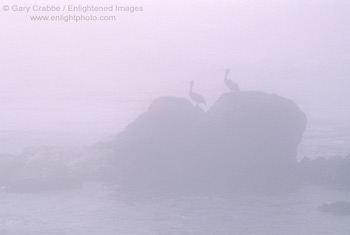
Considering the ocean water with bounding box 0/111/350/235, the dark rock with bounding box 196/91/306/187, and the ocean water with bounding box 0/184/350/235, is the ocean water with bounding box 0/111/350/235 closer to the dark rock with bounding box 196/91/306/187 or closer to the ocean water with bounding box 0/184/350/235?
the ocean water with bounding box 0/184/350/235

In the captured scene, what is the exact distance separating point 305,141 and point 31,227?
2760 mm

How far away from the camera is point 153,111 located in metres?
8.03

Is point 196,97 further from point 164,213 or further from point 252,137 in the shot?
point 164,213

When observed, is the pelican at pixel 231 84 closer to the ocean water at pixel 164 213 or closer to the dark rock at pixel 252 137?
the dark rock at pixel 252 137

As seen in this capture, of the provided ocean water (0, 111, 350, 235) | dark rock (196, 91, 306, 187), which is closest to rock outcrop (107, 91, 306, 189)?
dark rock (196, 91, 306, 187)

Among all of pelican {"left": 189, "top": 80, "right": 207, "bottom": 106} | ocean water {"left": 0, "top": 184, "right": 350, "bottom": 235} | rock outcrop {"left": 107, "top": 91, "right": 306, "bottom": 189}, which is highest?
pelican {"left": 189, "top": 80, "right": 207, "bottom": 106}

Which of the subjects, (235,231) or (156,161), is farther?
(156,161)

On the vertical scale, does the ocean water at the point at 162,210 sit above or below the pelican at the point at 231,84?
below

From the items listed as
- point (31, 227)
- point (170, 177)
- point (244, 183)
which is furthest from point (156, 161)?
point (31, 227)

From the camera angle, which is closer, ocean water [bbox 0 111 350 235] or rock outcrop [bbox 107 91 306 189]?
ocean water [bbox 0 111 350 235]

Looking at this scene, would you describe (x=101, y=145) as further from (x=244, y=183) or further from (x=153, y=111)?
(x=244, y=183)

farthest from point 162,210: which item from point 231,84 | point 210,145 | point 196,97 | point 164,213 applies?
point 231,84

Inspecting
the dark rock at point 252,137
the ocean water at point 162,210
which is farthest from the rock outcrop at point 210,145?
the ocean water at point 162,210

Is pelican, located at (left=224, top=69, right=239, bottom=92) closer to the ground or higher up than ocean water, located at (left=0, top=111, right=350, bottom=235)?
higher up
